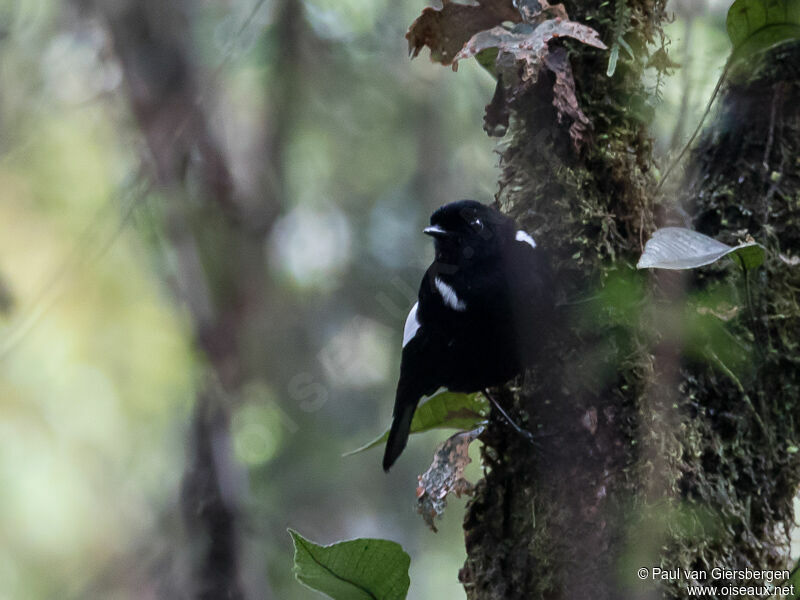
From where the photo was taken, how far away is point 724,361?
7.17 feet

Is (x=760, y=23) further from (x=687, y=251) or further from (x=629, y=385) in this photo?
(x=629, y=385)

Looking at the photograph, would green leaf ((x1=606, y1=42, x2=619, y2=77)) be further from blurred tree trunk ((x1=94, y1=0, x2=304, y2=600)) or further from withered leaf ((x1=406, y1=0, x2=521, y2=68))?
blurred tree trunk ((x1=94, y1=0, x2=304, y2=600))

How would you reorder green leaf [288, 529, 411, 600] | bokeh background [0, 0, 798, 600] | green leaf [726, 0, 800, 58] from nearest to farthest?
green leaf [288, 529, 411, 600], green leaf [726, 0, 800, 58], bokeh background [0, 0, 798, 600]

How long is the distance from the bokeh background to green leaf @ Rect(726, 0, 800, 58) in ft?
7.57

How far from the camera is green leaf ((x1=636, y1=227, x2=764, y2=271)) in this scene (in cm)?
172

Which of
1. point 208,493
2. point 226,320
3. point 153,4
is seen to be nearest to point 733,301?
point 208,493

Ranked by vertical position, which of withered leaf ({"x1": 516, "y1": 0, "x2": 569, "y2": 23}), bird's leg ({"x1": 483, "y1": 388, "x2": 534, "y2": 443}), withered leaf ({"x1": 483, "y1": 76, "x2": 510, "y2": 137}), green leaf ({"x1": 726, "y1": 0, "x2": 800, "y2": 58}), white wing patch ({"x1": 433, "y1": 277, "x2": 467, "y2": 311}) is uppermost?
withered leaf ({"x1": 516, "y1": 0, "x2": 569, "y2": 23})

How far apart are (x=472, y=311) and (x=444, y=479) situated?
24.1 inches

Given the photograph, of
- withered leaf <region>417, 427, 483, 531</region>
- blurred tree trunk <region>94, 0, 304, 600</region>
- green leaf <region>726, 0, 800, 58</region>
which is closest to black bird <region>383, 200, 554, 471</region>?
withered leaf <region>417, 427, 483, 531</region>

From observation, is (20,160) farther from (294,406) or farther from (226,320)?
(294,406)

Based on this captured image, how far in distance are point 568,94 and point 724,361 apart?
91 centimetres

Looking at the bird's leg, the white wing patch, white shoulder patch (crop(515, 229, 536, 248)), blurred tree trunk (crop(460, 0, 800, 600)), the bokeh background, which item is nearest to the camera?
blurred tree trunk (crop(460, 0, 800, 600))

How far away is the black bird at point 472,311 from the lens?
2.30m

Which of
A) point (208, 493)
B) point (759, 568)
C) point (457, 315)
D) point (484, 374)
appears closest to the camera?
point (759, 568)
